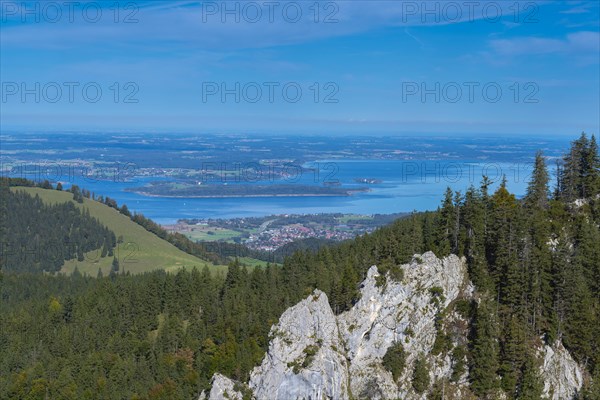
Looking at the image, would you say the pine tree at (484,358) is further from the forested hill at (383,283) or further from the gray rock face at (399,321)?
the gray rock face at (399,321)

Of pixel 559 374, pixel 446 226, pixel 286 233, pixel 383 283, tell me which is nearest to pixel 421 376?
pixel 383 283

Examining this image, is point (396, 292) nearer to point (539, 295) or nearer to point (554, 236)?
point (539, 295)

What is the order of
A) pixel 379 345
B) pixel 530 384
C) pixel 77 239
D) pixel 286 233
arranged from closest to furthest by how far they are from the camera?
pixel 530 384 < pixel 379 345 < pixel 77 239 < pixel 286 233

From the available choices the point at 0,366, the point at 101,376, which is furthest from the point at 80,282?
the point at 101,376

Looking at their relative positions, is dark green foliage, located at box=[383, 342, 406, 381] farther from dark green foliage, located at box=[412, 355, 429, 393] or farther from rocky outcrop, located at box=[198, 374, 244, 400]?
rocky outcrop, located at box=[198, 374, 244, 400]

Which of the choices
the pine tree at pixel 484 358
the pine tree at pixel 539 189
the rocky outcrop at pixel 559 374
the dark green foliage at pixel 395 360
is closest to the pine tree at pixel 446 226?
the pine tree at pixel 484 358

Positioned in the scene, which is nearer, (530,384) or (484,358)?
(530,384)

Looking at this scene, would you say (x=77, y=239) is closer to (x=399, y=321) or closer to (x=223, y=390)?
(x=223, y=390)
